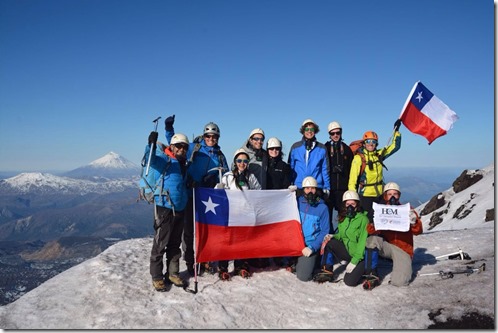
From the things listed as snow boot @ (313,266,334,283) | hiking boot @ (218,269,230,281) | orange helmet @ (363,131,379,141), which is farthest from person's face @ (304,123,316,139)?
hiking boot @ (218,269,230,281)

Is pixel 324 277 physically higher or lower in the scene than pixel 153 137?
lower

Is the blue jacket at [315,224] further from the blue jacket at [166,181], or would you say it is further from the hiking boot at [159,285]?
the hiking boot at [159,285]

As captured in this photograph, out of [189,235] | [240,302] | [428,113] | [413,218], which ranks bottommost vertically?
[240,302]

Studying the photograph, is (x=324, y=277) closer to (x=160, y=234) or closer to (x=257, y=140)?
(x=257, y=140)

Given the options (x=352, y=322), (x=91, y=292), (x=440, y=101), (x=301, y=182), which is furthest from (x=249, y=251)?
(x=440, y=101)

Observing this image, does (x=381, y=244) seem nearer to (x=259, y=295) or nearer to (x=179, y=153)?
(x=259, y=295)

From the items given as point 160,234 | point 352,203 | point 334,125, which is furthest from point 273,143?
point 160,234

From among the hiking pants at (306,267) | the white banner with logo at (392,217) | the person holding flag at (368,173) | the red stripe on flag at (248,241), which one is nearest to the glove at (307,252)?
the hiking pants at (306,267)

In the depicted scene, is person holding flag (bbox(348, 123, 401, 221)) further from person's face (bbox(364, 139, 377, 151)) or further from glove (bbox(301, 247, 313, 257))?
glove (bbox(301, 247, 313, 257))
